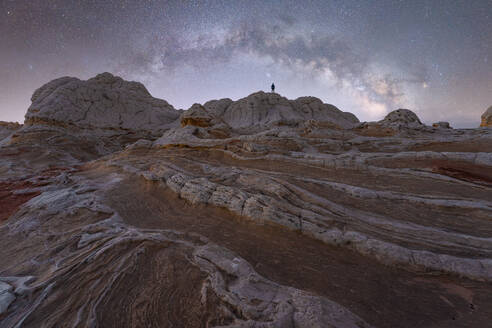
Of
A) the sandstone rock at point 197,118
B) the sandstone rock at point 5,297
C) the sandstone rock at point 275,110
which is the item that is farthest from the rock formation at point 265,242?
the sandstone rock at point 275,110

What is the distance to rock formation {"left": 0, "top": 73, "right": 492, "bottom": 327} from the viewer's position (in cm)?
282

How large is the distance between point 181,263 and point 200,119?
14765 mm

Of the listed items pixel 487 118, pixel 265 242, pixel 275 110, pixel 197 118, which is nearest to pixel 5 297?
pixel 265 242

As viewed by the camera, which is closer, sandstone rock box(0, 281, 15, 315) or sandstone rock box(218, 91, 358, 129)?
sandstone rock box(0, 281, 15, 315)

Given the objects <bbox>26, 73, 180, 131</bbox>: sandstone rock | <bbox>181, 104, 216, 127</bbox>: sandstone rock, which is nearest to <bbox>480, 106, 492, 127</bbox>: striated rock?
<bbox>181, 104, 216, 127</bbox>: sandstone rock

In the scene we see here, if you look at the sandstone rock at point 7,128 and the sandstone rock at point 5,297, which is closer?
the sandstone rock at point 5,297

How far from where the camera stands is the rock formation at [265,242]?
282 centimetres

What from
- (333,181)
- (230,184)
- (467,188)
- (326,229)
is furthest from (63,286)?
(467,188)

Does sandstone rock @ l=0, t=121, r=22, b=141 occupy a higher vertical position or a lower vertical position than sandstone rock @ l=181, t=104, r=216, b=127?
higher

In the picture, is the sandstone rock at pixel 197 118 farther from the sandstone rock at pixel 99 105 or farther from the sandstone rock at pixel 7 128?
the sandstone rock at pixel 7 128

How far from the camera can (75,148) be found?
21.4 metres

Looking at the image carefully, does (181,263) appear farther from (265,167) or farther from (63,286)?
(265,167)

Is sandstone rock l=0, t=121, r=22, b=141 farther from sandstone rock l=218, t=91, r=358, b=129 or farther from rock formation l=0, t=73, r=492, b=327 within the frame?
rock formation l=0, t=73, r=492, b=327

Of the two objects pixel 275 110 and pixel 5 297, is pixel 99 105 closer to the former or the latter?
pixel 275 110
